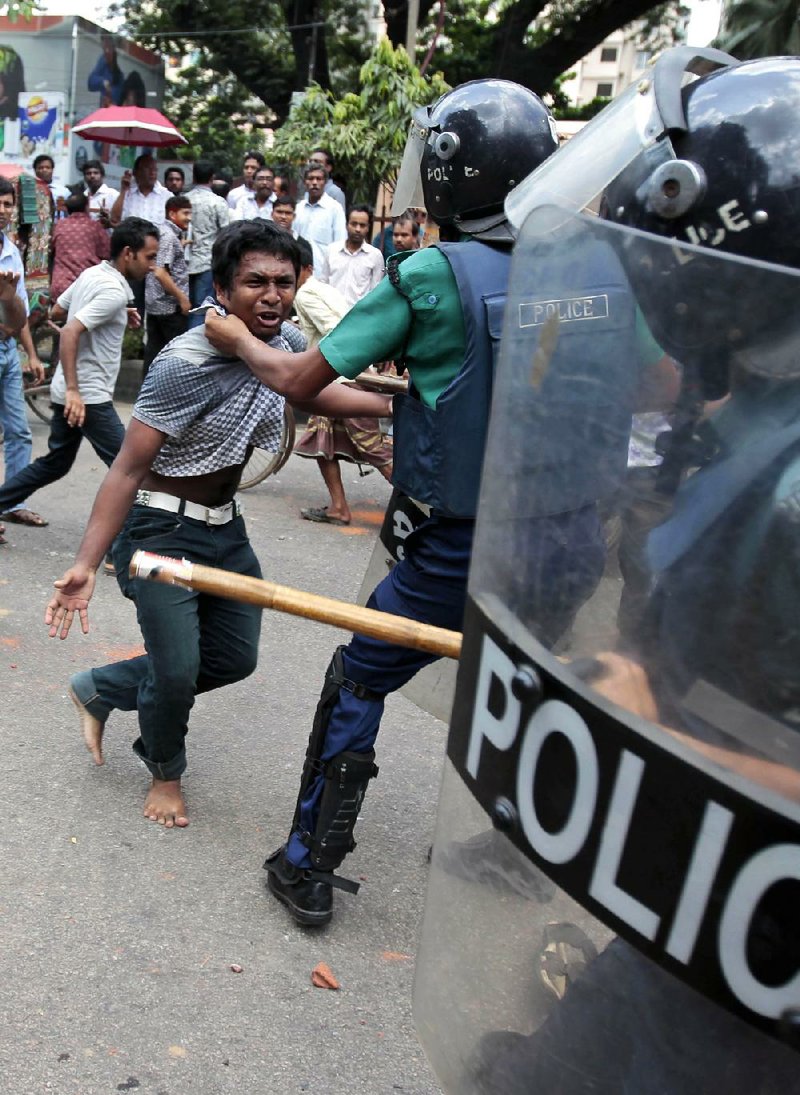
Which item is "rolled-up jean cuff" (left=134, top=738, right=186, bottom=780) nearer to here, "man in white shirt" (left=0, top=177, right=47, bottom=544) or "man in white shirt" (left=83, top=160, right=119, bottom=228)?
"man in white shirt" (left=0, top=177, right=47, bottom=544)

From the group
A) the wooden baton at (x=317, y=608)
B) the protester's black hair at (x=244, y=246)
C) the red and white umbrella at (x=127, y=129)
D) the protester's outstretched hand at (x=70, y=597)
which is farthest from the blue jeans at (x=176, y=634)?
the red and white umbrella at (x=127, y=129)

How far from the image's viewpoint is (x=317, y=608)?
74.5 inches

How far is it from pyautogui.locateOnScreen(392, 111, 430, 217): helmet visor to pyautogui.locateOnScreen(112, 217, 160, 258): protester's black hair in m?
2.59

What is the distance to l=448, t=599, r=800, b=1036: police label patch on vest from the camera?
1.10 metres

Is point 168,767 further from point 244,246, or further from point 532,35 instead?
point 532,35

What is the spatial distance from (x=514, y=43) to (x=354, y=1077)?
70.5ft

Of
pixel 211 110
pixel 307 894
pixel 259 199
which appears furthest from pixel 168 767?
pixel 211 110

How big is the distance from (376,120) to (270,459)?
25.4 feet

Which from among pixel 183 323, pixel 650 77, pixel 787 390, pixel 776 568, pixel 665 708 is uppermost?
pixel 650 77

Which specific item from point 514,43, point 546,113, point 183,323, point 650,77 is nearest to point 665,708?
point 650,77

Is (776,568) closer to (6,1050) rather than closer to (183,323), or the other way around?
(6,1050)

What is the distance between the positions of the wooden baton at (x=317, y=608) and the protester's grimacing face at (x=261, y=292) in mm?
1332

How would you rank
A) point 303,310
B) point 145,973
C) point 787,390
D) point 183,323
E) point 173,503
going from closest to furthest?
point 787,390 → point 145,973 → point 173,503 → point 303,310 → point 183,323

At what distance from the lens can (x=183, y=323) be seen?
9844 millimetres
